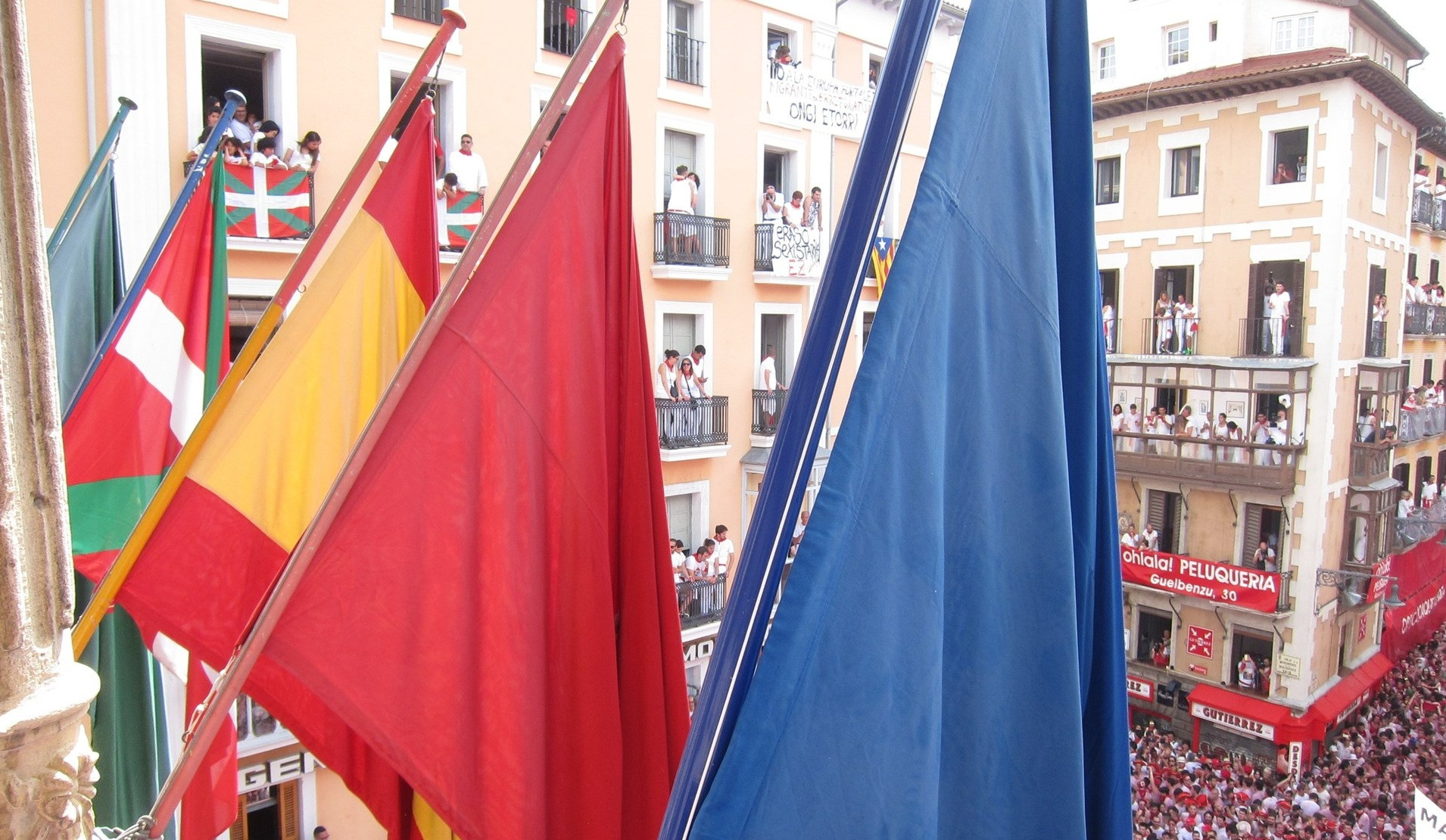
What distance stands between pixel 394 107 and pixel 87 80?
25.2 feet

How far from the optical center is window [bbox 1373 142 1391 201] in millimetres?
22156

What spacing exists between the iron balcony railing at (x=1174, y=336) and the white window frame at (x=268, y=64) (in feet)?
59.0

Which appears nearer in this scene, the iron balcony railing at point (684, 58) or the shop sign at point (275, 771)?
the shop sign at point (275, 771)

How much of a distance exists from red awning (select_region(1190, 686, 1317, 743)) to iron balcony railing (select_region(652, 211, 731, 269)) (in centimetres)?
1370

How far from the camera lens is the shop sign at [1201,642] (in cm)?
2134

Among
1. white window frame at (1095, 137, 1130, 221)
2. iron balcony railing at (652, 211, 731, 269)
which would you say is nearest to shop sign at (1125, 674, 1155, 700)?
white window frame at (1095, 137, 1130, 221)

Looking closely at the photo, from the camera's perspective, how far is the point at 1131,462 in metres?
22.5

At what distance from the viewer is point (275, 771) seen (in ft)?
35.9

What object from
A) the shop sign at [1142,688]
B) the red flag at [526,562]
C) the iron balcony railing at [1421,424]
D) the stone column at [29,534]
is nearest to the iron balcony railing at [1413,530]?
the iron balcony railing at [1421,424]

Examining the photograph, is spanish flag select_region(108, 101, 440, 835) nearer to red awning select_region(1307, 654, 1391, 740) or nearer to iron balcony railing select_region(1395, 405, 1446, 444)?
red awning select_region(1307, 654, 1391, 740)

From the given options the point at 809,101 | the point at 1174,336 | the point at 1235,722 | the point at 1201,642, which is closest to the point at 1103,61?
the point at 1174,336

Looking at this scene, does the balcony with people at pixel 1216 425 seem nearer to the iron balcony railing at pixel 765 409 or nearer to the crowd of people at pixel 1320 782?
the crowd of people at pixel 1320 782

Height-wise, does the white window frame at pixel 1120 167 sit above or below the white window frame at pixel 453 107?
above

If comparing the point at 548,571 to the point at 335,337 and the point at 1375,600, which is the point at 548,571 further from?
the point at 1375,600
